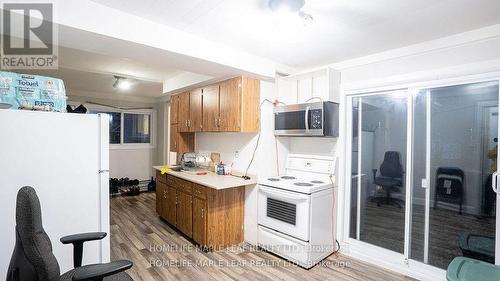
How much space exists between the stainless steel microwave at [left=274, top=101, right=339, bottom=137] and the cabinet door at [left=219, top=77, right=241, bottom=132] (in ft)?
1.82

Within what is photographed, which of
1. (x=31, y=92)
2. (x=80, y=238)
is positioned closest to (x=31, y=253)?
(x=80, y=238)

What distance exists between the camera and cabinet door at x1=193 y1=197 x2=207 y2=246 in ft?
9.95

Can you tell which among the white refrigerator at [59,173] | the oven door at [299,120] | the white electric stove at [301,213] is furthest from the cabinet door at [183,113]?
the white refrigerator at [59,173]

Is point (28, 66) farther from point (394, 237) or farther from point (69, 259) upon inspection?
point (394, 237)

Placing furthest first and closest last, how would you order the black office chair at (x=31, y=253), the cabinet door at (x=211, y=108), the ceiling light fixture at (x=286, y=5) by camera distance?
the cabinet door at (x=211, y=108), the ceiling light fixture at (x=286, y=5), the black office chair at (x=31, y=253)

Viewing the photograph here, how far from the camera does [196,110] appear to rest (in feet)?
12.8

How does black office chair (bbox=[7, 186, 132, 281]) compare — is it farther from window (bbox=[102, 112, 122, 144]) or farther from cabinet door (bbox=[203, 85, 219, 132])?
window (bbox=[102, 112, 122, 144])

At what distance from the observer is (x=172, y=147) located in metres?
4.62

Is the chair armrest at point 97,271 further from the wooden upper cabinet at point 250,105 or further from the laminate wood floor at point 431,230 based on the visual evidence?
the laminate wood floor at point 431,230

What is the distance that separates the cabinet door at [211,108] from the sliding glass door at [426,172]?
1748 millimetres

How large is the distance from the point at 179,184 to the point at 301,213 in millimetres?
1808

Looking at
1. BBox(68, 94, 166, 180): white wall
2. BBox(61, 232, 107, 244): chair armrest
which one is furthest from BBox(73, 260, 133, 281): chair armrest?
BBox(68, 94, 166, 180): white wall

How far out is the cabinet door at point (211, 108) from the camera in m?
3.47

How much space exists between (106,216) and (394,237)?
2.98m
